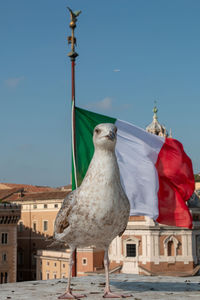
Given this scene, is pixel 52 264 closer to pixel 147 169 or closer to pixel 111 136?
pixel 147 169

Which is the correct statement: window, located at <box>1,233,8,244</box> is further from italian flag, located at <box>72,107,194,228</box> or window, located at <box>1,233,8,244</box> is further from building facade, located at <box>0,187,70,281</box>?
italian flag, located at <box>72,107,194,228</box>

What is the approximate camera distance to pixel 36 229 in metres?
73.0

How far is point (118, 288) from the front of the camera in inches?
388

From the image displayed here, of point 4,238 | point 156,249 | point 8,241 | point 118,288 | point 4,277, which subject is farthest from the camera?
point 8,241

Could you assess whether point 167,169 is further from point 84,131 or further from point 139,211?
point 84,131

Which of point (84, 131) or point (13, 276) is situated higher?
point (84, 131)

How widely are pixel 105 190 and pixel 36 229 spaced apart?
221 ft

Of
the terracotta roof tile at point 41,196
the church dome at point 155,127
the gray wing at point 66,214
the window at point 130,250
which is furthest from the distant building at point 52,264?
the gray wing at point 66,214

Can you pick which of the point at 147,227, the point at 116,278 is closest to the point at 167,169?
the point at 116,278

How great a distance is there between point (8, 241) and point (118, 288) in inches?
2074

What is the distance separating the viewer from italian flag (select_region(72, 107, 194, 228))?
10938 mm

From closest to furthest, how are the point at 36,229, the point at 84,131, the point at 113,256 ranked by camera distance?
the point at 84,131 < the point at 113,256 < the point at 36,229

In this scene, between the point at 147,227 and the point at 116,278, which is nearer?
the point at 116,278

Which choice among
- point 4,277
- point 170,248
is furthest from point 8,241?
point 170,248
